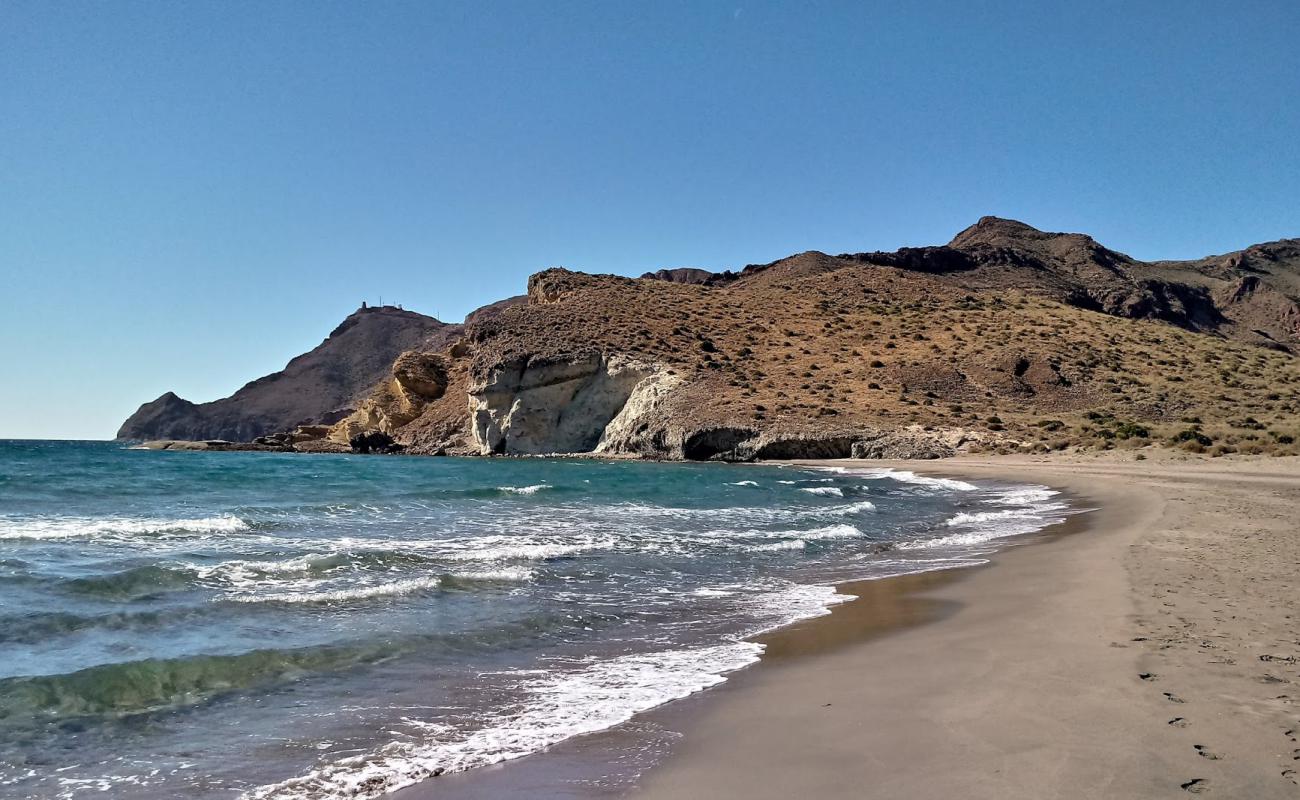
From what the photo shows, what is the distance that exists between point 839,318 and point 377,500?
193 feet

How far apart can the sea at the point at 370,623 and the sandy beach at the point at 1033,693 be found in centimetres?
92

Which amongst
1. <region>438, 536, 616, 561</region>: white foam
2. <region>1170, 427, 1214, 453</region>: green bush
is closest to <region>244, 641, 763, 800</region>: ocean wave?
<region>438, 536, 616, 561</region>: white foam

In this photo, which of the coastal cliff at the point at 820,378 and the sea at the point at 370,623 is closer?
the sea at the point at 370,623

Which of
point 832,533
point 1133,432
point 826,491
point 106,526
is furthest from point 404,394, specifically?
point 832,533

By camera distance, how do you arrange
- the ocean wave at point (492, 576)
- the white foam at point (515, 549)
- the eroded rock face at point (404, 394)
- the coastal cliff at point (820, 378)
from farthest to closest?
1. the eroded rock face at point (404, 394)
2. the coastal cliff at point (820, 378)
3. the white foam at point (515, 549)
4. the ocean wave at point (492, 576)

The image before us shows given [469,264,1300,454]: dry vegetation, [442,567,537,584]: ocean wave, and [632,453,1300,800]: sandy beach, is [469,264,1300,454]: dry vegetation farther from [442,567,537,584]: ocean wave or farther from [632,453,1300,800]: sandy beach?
[442,567,537,584]: ocean wave

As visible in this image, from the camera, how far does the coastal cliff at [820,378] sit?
162 feet

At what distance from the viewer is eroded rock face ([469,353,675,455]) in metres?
61.9

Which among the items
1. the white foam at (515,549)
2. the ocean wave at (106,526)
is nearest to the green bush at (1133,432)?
the white foam at (515,549)

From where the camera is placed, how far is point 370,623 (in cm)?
907

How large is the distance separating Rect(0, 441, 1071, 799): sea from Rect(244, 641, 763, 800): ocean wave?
1.1 inches

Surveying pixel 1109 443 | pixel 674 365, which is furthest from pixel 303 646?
pixel 674 365

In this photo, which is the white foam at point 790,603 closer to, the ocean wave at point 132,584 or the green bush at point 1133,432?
the ocean wave at point 132,584

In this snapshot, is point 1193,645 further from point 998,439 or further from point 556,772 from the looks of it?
point 998,439
